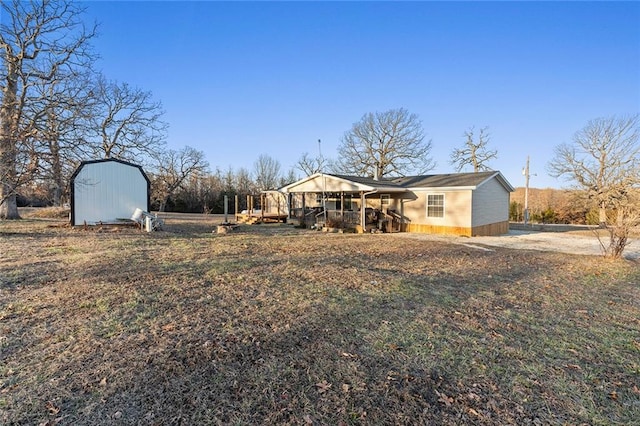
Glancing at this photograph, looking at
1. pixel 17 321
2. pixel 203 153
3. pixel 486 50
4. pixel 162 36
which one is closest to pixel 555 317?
pixel 17 321

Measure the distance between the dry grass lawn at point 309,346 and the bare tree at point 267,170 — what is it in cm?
3791

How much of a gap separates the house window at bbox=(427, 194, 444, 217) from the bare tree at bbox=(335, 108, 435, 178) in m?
14.7

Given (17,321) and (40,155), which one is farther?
(40,155)

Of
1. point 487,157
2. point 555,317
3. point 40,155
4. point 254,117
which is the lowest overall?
point 555,317

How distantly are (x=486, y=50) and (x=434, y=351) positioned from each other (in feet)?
45.2

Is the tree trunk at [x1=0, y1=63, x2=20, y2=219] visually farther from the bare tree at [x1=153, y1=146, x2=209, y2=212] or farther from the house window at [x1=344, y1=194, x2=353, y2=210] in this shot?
the bare tree at [x1=153, y1=146, x2=209, y2=212]

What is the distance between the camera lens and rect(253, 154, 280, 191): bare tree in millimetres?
44491

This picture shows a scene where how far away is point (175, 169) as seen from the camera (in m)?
32.9

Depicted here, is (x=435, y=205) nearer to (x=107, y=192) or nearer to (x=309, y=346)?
(x=309, y=346)

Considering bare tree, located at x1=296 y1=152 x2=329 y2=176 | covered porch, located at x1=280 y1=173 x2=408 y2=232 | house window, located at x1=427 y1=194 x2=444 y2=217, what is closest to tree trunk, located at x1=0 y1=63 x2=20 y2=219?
covered porch, located at x1=280 y1=173 x2=408 y2=232

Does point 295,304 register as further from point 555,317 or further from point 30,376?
point 555,317

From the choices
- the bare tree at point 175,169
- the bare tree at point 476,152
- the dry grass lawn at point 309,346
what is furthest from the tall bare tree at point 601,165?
the bare tree at point 175,169

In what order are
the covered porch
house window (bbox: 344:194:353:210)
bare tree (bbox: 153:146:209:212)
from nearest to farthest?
the covered porch < house window (bbox: 344:194:353:210) < bare tree (bbox: 153:146:209:212)

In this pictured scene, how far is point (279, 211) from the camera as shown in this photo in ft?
81.1
